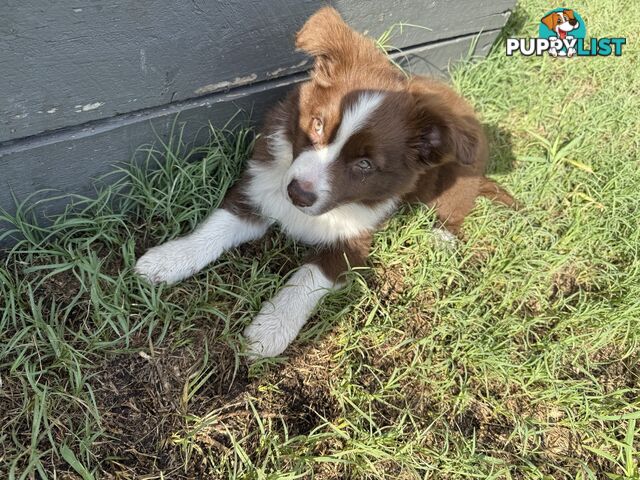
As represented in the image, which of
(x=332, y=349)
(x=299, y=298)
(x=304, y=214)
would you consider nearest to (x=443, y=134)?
(x=304, y=214)

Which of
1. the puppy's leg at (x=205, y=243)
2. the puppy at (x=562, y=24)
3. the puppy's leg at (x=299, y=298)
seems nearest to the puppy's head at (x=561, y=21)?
the puppy at (x=562, y=24)

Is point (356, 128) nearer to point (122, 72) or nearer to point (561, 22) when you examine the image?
point (122, 72)

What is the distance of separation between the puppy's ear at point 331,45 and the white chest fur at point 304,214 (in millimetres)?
516

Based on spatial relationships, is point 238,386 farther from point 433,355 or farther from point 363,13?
point 363,13

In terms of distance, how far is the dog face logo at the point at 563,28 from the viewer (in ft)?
15.0

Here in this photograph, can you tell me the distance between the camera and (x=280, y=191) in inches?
107

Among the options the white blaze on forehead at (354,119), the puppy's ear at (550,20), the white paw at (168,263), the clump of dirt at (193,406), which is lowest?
the clump of dirt at (193,406)

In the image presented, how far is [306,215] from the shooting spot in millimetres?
2721

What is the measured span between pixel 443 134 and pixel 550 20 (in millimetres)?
3149

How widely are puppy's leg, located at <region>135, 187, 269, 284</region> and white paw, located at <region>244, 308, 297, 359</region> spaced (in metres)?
0.41

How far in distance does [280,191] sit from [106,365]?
1.14 metres

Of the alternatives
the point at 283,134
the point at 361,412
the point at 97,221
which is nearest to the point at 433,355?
the point at 361,412

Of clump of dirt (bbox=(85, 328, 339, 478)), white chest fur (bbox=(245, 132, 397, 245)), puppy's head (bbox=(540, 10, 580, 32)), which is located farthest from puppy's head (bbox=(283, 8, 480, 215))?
puppy's head (bbox=(540, 10, 580, 32))

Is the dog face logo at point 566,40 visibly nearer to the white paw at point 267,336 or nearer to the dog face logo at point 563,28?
the dog face logo at point 563,28
